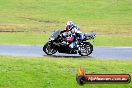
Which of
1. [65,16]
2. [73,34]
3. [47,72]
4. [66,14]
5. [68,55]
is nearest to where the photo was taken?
[47,72]

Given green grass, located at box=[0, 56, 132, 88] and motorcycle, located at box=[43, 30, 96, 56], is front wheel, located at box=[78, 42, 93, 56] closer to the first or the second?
motorcycle, located at box=[43, 30, 96, 56]

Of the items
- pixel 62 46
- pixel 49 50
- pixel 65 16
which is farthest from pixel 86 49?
pixel 65 16

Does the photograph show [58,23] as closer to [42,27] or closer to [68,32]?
[42,27]

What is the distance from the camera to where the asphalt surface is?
23250 mm

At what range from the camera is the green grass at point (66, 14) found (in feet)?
147

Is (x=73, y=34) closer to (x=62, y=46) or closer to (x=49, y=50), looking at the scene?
(x=62, y=46)

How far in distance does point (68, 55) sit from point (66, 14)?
34.8 meters

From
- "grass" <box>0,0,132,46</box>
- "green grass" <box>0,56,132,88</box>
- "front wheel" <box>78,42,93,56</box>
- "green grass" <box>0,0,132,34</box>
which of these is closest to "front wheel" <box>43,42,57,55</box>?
"front wheel" <box>78,42,93,56</box>

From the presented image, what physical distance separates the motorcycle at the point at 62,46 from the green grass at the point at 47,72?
141 inches

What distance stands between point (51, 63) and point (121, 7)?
155ft

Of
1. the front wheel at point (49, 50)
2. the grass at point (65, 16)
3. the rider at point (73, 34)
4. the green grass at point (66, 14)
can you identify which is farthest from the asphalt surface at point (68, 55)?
the green grass at point (66, 14)

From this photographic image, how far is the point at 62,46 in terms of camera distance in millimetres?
23281

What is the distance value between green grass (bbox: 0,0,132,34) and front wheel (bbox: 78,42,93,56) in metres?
18.2

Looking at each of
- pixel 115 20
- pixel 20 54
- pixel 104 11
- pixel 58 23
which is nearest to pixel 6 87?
pixel 20 54
